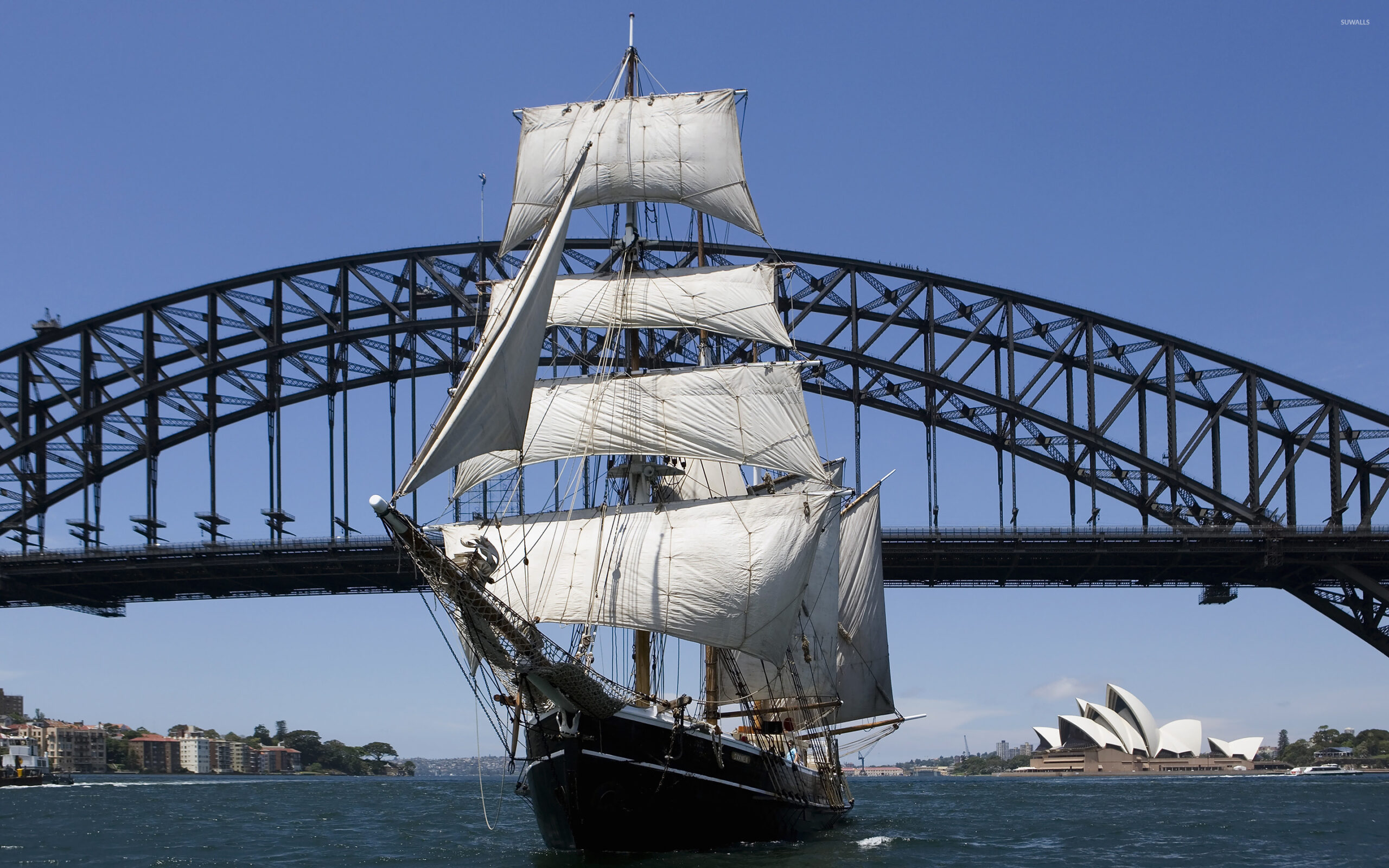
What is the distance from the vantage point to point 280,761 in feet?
642

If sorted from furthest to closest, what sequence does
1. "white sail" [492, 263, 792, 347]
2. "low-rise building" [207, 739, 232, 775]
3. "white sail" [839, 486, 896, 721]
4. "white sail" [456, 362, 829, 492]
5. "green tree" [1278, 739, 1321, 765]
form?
1. "low-rise building" [207, 739, 232, 775]
2. "green tree" [1278, 739, 1321, 765]
3. "white sail" [839, 486, 896, 721]
4. "white sail" [492, 263, 792, 347]
5. "white sail" [456, 362, 829, 492]

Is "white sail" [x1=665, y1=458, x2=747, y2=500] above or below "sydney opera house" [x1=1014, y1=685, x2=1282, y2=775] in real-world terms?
above

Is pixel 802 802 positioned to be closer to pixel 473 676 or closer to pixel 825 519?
pixel 825 519

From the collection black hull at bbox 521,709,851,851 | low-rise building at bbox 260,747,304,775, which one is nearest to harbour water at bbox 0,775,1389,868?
black hull at bbox 521,709,851,851

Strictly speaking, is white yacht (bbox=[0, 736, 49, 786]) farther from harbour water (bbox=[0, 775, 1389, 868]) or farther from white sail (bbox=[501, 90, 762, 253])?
white sail (bbox=[501, 90, 762, 253])

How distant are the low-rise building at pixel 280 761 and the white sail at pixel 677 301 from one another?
163952 mm

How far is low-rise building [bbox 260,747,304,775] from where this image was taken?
7682 inches

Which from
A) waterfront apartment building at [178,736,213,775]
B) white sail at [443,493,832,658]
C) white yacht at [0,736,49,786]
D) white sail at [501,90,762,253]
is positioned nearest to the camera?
white sail at [443,493,832,658]

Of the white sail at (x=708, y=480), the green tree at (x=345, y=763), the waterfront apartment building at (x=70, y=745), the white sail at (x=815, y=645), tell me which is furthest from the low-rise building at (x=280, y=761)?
the white sail at (x=815, y=645)

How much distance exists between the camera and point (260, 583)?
7550cm

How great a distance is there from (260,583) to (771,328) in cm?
4153

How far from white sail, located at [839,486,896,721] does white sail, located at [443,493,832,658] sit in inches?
380

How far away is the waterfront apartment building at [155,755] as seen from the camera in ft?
582

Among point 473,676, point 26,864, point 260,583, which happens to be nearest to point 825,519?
point 473,676
